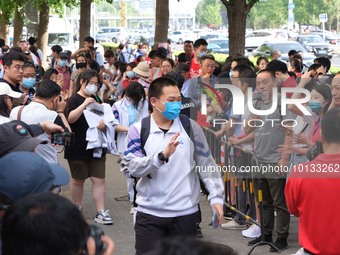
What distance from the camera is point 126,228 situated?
8.73 m

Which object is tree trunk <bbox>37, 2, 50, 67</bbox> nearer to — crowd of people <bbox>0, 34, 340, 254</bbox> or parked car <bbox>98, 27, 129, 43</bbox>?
crowd of people <bbox>0, 34, 340, 254</bbox>

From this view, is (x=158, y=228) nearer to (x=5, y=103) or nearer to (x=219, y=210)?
(x=219, y=210)

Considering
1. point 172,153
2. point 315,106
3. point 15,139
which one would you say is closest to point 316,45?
point 315,106

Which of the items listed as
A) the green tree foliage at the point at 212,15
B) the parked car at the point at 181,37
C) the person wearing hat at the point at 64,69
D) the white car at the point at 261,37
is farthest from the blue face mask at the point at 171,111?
the green tree foliage at the point at 212,15

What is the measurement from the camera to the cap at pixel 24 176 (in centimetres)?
318

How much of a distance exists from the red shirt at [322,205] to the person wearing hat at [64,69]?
1063 centimetres

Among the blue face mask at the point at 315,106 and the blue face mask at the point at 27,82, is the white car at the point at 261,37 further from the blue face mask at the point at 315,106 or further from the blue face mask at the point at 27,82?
the blue face mask at the point at 315,106

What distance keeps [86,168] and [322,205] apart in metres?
4.73

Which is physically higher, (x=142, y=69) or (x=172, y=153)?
(x=142, y=69)

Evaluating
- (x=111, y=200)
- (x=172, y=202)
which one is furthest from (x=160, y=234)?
(x=111, y=200)

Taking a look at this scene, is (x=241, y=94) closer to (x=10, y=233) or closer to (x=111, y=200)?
(x=111, y=200)

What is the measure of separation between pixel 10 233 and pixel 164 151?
99.4 inches

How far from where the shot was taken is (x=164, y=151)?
5.12 metres

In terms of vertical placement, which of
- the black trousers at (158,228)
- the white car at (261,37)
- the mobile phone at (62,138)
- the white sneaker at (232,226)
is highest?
the white car at (261,37)
